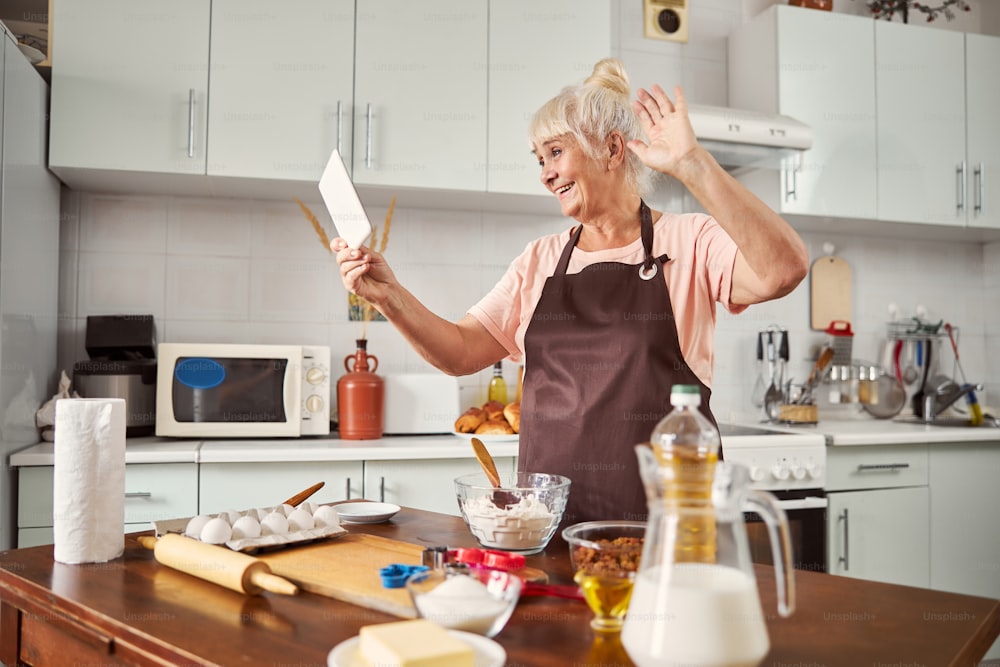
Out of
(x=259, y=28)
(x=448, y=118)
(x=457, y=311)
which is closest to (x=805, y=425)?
(x=457, y=311)

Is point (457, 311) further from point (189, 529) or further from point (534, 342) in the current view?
point (189, 529)

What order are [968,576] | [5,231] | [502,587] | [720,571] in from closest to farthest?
[720,571], [502,587], [5,231], [968,576]

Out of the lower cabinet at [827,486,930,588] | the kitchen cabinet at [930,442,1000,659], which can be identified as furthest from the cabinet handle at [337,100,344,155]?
the kitchen cabinet at [930,442,1000,659]

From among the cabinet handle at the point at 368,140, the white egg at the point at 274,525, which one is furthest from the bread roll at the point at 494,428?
the white egg at the point at 274,525

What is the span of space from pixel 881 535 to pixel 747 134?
4.98 ft

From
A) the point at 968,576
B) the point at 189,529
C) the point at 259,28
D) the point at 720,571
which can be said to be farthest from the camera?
the point at 968,576

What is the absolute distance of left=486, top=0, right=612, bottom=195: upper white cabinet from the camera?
9.55 feet

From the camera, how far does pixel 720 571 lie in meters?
0.75

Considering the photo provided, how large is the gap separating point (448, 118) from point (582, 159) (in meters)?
1.21

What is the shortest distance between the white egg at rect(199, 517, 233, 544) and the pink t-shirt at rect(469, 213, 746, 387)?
833 mm

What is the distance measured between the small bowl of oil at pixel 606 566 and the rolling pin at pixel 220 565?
368 millimetres

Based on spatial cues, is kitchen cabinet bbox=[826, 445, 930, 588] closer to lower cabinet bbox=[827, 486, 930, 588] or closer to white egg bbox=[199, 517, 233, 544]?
lower cabinet bbox=[827, 486, 930, 588]

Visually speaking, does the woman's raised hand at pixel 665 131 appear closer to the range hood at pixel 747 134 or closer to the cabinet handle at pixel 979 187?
the range hood at pixel 747 134

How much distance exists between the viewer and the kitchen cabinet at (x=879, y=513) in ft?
9.51
